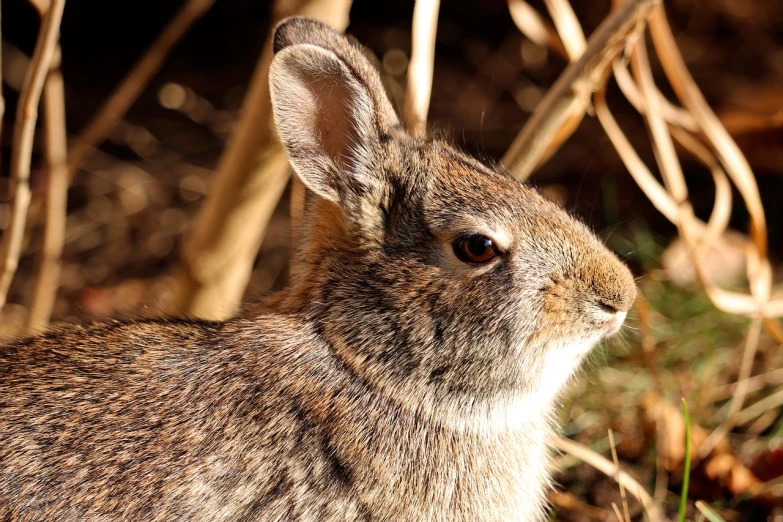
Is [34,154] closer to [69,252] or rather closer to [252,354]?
[69,252]

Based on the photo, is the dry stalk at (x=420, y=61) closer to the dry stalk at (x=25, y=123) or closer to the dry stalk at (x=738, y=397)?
the dry stalk at (x=25, y=123)

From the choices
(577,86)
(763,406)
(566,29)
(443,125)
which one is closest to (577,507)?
(763,406)

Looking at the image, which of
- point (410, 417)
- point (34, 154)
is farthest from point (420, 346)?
point (34, 154)

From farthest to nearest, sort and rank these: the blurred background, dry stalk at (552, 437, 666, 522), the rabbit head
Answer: the blurred background, dry stalk at (552, 437, 666, 522), the rabbit head

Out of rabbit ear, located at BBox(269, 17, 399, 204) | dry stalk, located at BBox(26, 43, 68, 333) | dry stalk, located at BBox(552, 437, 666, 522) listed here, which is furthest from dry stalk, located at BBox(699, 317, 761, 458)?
dry stalk, located at BBox(26, 43, 68, 333)

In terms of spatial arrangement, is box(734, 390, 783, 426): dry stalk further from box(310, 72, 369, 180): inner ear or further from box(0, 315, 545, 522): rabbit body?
box(310, 72, 369, 180): inner ear
